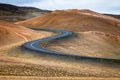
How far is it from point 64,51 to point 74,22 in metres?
80.7

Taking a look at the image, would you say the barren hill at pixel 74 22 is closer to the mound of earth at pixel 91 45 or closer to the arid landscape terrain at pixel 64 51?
the arid landscape terrain at pixel 64 51

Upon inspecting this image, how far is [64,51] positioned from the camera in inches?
3100

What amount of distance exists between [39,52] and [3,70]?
24378 millimetres

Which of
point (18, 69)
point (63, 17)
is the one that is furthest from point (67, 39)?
point (63, 17)

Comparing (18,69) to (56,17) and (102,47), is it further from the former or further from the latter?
(56,17)

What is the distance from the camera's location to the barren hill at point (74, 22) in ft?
493

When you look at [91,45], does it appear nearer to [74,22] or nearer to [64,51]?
[64,51]

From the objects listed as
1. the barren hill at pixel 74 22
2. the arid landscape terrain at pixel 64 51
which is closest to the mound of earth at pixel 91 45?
the arid landscape terrain at pixel 64 51

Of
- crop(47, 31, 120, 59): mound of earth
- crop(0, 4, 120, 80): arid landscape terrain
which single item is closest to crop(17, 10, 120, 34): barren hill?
crop(0, 4, 120, 80): arid landscape terrain

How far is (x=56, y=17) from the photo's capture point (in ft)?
559

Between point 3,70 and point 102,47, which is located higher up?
point 3,70

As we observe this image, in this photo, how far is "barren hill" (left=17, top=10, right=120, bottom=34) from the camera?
493 ft

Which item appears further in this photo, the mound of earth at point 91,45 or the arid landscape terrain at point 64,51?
the mound of earth at point 91,45

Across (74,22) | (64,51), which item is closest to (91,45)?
(64,51)
